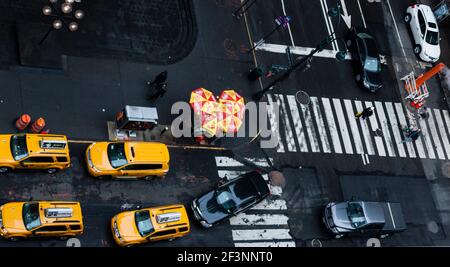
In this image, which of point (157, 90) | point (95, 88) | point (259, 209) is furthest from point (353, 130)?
point (95, 88)

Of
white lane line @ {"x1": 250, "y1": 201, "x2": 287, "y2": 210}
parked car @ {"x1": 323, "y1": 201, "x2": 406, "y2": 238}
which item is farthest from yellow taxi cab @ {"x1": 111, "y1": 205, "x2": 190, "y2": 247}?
parked car @ {"x1": 323, "y1": 201, "x2": 406, "y2": 238}

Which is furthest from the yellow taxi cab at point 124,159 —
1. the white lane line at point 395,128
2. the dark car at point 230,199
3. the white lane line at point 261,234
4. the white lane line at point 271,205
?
the white lane line at point 395,128

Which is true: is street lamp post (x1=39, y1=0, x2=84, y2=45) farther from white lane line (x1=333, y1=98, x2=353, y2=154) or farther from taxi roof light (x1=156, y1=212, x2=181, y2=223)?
white lane line (x1=333, y1=98, x2=353, y2=154)

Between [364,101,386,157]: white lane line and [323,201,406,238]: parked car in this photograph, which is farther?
[364,101,386,157]: white lane line

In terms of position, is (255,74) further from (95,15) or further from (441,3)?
(441,3)

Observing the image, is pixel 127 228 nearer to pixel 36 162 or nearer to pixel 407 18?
pixel 36 162

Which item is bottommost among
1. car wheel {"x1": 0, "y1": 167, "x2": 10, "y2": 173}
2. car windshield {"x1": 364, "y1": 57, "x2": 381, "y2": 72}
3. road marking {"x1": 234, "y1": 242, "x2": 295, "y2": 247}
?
road marking {"x1": 234, "y1": 242, "x2": 295, "y2": 247}

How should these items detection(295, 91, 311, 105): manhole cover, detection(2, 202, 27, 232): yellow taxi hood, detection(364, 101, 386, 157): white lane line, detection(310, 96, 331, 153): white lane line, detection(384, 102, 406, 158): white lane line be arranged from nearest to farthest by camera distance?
detection(2, 202, 27, 232): yellow taxi hood < detection(310, 96, 331, 153): white lane line < detection(295, 91, 311, 105): manhole cover < detection(364, 101, 386, 157): white lane line < detection(384, 102, 406, 158): white lane line
